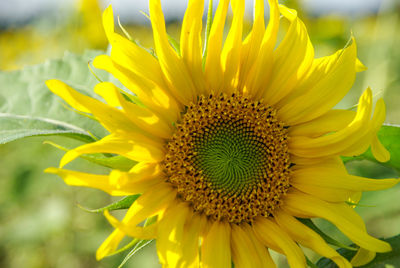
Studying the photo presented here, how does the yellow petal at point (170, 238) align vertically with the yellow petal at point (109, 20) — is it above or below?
below

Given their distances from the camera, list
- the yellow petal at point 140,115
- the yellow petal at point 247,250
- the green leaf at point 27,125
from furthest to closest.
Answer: the green leaf at point 27,125 < the yellow petal at point 247,250 < the yellow petal at point 140,115

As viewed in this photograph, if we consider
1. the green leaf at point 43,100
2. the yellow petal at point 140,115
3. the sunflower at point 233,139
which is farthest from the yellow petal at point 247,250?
the green leaf at point 43,100

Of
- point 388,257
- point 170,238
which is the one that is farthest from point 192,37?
point 388,257

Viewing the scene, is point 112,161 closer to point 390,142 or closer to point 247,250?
point 247,250

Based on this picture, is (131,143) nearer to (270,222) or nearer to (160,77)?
(160,77)

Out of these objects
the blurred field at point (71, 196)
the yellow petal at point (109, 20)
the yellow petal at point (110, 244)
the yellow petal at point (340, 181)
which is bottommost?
the blurred field at point (71, 196)

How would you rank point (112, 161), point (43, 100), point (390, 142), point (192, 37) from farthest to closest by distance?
1. point (43, 100)
2. point (390, 142)
3. point (192, 37)
4. point (112, 161)

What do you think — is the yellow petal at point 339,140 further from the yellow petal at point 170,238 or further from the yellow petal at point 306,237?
the yellow petal at point 170,238

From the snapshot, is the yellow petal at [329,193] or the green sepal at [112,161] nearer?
the green sepal at [112,161]
